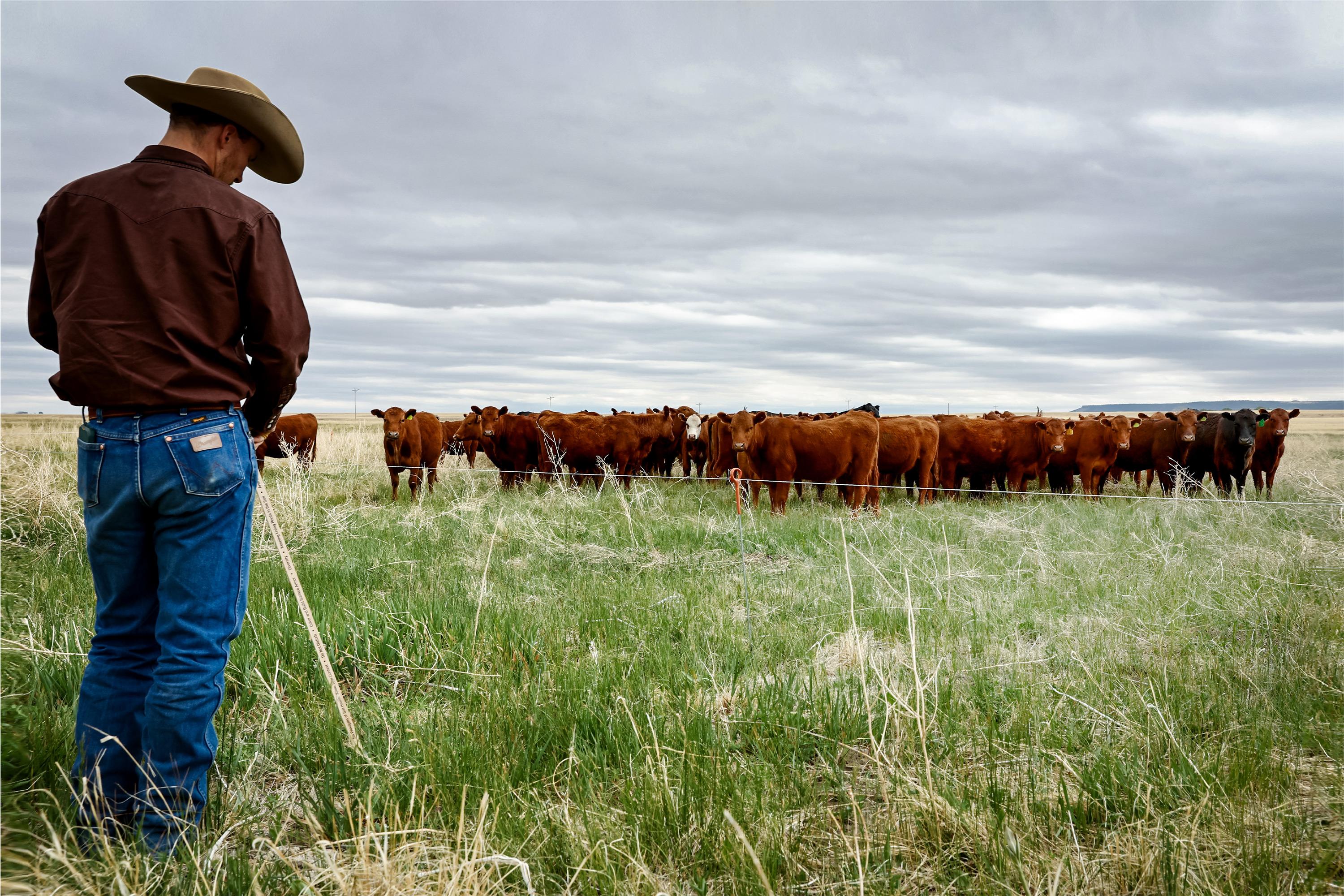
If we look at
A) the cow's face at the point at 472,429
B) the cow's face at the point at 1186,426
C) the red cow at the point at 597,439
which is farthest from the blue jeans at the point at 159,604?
the cow's face at the point at 1186,426

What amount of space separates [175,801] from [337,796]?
1.76ft

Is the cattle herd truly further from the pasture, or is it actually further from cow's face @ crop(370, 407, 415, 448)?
the pasture

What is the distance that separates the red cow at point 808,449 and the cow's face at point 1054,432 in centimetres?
579

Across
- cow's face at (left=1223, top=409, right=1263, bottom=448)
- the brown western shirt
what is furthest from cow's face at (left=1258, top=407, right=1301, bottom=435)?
the brown western shirt

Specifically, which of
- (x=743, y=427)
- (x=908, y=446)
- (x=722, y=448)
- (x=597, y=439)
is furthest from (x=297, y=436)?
(x=908, y=446)

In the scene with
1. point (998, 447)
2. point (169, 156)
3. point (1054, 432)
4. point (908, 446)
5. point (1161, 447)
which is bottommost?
point (908, 446)

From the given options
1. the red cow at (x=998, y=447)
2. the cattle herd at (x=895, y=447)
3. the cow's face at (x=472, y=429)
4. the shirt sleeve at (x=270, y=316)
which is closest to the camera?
the shirt sleeve at (x=270, y=316)

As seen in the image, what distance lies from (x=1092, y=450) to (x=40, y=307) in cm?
1987

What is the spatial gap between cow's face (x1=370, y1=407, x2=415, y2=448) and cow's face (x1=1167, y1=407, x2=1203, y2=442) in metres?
19.2

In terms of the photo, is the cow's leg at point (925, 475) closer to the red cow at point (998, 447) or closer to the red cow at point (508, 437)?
the red cow at point (998, 447)

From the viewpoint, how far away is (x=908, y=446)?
1750 centimetres

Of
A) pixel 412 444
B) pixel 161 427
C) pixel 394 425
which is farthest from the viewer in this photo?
pixel 412 444

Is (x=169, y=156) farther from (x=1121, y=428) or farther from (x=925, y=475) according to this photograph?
(x=1121, y=428)

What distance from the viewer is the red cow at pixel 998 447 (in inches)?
761
